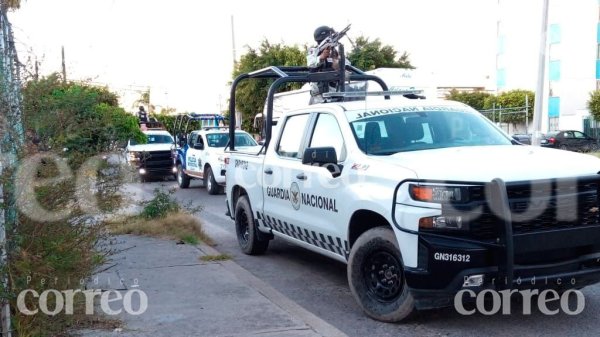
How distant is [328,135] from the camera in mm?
6695

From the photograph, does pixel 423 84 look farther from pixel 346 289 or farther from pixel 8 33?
pixel 8 33

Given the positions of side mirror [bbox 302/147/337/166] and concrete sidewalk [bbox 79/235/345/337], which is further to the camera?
side mirror [bbox 302/147/337/166]

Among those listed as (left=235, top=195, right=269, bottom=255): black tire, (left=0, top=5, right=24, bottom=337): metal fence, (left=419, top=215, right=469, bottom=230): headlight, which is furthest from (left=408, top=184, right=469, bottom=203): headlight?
(left=235, top=195, right=269, bottom=255): black tire

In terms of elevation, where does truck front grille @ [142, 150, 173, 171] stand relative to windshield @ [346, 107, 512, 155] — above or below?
below

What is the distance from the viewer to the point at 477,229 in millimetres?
4820

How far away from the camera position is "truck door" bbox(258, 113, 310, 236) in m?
7.08

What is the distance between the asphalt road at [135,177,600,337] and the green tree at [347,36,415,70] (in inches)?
1005

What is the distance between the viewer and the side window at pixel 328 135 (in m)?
6.36

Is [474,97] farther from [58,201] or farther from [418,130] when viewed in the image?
[58,201]

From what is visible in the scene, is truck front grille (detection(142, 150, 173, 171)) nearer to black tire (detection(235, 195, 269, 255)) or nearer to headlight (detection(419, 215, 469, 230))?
black tire (detection(235, 195, 269, 255))

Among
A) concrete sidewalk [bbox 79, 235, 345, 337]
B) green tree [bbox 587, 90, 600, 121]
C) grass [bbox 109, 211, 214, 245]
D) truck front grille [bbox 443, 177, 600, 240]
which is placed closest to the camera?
truck front grille [bbox 443, 177, 600, 240]

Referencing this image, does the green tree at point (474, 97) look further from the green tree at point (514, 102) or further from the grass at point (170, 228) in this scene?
the grass at point (170, 228)

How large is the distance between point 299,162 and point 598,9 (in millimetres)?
43413

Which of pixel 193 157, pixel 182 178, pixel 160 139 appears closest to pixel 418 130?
pixel 193 157
